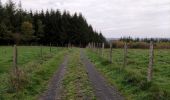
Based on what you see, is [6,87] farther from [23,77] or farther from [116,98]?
[116,98]

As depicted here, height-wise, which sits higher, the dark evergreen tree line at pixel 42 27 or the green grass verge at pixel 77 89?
the dark evergreen tree line at pixel 42 27

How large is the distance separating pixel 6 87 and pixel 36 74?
5.41 meters

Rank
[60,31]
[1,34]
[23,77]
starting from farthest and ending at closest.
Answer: [60,31] → [1,34] → [23,77]

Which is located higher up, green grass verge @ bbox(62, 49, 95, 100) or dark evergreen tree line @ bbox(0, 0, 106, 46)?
dark evergreen tree line @ bbox(0, 0, 106, 46)

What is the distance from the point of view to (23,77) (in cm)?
1639

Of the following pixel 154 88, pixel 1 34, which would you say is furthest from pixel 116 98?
pixel 1 34

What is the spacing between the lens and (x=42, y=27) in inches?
4353

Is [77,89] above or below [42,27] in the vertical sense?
below

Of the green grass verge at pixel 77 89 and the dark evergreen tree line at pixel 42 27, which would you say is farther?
the dark evergreen tree line at pixel 42 27

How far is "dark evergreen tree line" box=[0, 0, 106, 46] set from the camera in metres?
103

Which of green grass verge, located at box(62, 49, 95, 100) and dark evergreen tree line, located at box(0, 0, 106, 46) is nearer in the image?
green grass verge, located at box(62, 49, 95, 100)

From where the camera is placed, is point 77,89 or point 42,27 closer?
A: point 77,89

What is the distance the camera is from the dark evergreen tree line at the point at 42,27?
338 feet

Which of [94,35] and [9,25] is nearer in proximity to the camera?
[9,25]
